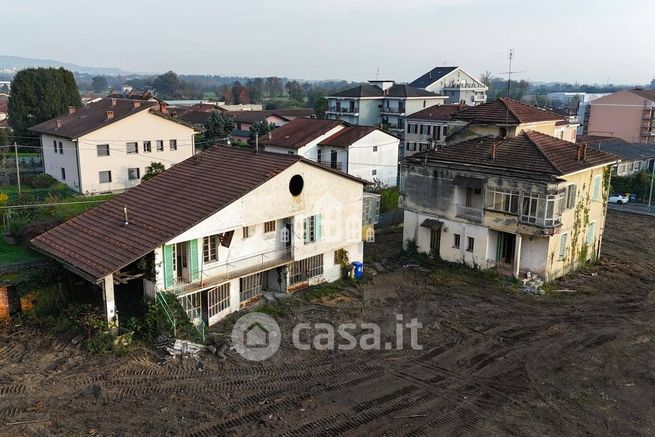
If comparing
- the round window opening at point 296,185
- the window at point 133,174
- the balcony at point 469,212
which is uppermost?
the round window opening at point 296,185

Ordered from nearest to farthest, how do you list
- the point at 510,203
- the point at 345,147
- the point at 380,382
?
the point at 380,382, the point at 510,203, the point at 345,147

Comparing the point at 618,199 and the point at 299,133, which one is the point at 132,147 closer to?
the point at 299,133

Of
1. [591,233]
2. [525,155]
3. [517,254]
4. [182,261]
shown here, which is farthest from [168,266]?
[591,233]

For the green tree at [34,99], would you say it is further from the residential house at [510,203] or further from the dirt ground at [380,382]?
the dirt ground at [380,382]

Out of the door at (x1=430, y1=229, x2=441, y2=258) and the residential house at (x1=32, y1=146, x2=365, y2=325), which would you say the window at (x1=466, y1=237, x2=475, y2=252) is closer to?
the door at (x1=430, y1=229, x2=441, y2=258)

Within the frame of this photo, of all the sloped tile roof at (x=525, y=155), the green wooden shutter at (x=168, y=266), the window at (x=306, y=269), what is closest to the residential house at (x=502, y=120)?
the sloped tile roof at (x=525, y=155)

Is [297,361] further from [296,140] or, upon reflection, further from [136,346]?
[296,140]
